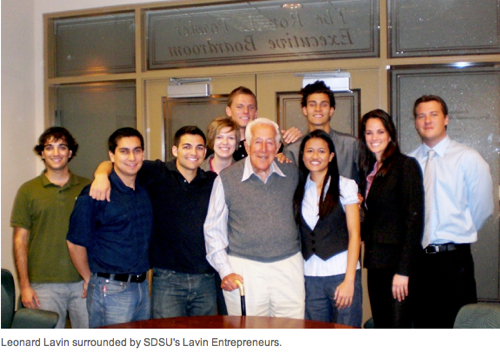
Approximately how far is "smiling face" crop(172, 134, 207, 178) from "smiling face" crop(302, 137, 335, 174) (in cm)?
51

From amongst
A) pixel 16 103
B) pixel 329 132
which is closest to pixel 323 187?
pixel 329 132

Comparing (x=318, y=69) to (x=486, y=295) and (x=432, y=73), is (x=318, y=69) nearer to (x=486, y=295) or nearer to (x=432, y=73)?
(x=432, y=73)

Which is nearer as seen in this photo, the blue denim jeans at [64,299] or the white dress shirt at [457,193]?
the white dress shirt at [457,193]

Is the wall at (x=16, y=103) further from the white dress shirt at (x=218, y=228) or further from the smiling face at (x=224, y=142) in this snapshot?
the white dress shirt at (x=218, y=228)

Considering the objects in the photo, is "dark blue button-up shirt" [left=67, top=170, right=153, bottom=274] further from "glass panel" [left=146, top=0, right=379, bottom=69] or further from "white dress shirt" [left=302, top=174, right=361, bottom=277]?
"glass panel" [left=146, top=0, right=379, bottom=69]

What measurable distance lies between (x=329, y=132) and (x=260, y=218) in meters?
0.73

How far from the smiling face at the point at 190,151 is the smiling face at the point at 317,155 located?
0.51 m

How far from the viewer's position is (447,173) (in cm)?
228

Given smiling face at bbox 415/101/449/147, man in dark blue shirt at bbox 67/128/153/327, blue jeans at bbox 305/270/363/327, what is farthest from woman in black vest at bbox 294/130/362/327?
man in dark blue shirt at bbox 67/128/153/327

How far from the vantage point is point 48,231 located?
2.41 metres

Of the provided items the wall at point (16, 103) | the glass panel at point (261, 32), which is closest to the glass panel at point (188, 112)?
the glass panel at point (261, 32)

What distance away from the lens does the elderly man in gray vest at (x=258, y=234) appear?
2.09m

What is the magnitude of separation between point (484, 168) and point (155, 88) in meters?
2.43

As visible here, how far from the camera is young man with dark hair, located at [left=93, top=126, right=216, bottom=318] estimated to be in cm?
217
